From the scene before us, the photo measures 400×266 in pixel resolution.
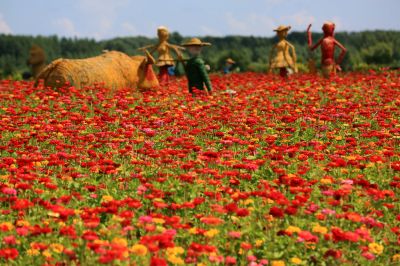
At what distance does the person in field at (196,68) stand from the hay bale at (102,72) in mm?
1571

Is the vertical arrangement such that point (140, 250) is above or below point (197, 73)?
below

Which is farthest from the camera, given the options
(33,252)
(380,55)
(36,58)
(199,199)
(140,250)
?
(380,55)

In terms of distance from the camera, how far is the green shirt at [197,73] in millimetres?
13250

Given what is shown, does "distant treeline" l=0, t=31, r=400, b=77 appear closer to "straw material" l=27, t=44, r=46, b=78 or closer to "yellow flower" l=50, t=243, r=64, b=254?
"straw material" l=27, t=44, r=46, b=78

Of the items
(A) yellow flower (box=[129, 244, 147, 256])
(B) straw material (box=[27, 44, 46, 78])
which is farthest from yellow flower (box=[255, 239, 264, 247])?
(B) straw material (box=[27, 44, 46, 78])

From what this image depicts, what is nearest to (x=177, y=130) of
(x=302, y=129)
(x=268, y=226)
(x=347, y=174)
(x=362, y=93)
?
(x=302, y=129)

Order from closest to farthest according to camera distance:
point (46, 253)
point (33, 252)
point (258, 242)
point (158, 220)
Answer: point (46, 253), point (33, 252), point (158, 220), point (258, 242)

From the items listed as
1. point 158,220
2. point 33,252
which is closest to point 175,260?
point 158,220

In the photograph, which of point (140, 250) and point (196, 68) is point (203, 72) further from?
point (140, 250)

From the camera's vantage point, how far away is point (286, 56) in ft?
58.9

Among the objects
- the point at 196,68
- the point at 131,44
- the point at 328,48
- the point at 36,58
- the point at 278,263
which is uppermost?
the point at 131,44

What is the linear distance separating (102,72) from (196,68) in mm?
2351

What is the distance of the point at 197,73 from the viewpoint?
13.4 metres

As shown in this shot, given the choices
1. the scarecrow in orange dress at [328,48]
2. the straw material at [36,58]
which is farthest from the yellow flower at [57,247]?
the straw material at [36,58]
